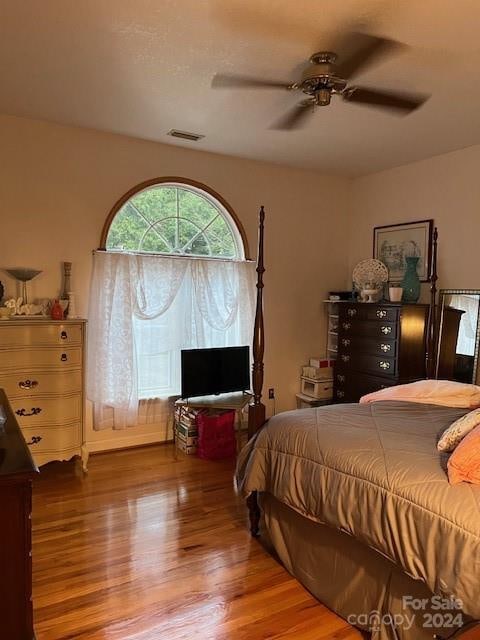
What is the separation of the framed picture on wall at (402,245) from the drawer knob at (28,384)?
3.48 m

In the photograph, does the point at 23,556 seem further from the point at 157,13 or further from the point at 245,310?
the point at 245,310

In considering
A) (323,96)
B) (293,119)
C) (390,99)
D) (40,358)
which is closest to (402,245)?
(293,119)

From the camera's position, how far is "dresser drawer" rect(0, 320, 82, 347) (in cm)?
327

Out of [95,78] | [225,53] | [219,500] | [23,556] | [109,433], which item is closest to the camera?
[23,556]

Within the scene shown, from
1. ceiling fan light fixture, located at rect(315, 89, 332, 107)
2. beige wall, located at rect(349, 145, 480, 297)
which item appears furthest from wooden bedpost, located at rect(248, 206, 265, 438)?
beige wall, located at rect(349, 145, 480, 297)

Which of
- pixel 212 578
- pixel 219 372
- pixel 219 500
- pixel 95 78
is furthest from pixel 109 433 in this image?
pixel 95 78

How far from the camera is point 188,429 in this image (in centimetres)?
416

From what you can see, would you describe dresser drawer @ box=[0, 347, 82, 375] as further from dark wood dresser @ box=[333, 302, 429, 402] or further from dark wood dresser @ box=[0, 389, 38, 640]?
dark wood dresser @ box=[333, 302, 429, 402]

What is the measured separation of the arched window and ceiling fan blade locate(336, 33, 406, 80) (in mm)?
2055

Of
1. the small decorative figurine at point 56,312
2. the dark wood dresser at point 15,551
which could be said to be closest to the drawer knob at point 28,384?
the small decorative figurine at point 56,312

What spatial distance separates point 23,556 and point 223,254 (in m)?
3.61

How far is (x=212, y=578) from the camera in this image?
2.38m

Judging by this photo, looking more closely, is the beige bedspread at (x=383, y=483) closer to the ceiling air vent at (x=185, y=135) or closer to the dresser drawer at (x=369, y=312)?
the dresser drawer at (x=369, y=312)

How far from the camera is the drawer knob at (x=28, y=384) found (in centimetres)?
332
